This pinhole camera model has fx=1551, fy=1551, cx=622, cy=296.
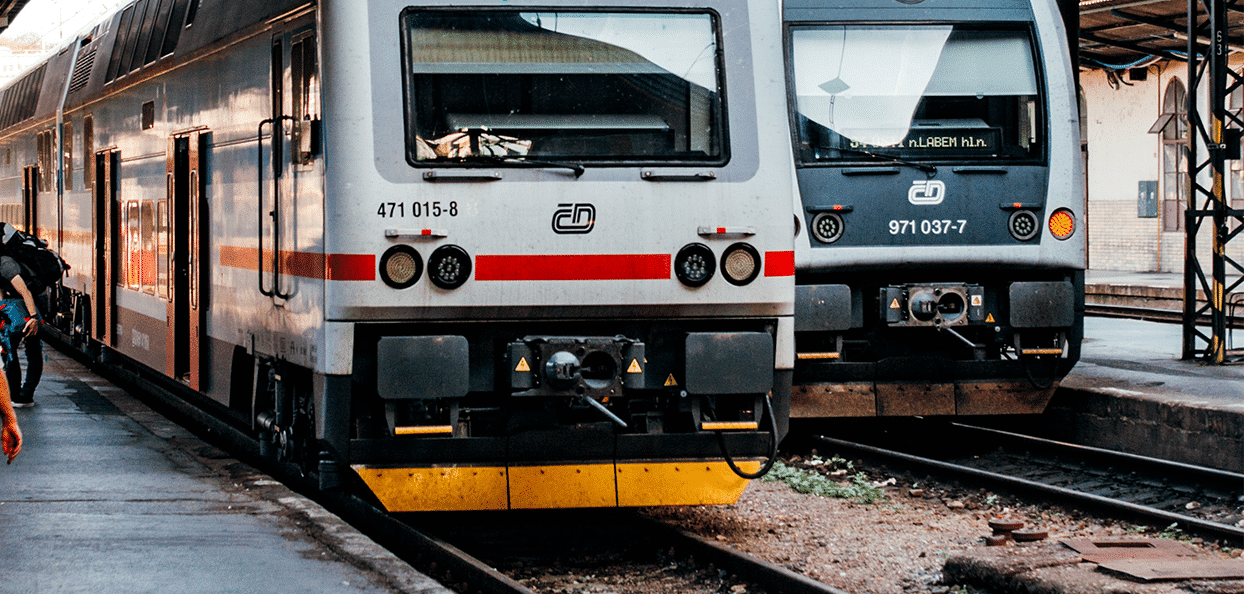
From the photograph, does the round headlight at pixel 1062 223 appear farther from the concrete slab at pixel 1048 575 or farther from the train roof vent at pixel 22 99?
the train roof vent at pixel 22 99

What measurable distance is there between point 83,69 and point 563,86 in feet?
31.0

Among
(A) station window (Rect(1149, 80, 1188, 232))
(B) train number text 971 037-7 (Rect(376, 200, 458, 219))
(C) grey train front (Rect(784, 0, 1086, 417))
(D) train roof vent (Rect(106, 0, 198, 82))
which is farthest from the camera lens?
(A) station window (Rect(1149, 80, 1188, 232))

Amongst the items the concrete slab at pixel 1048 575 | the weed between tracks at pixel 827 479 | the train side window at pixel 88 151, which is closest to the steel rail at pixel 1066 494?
the weed between tracks at pixel 827 479

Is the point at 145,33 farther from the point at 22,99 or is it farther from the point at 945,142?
the point at 22,99

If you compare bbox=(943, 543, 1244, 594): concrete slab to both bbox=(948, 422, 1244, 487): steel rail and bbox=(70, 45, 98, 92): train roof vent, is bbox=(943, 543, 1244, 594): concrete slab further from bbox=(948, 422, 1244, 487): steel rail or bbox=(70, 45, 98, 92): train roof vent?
bbox=(70, 45, 98, 92): train roof vent

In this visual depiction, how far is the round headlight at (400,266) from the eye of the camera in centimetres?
659

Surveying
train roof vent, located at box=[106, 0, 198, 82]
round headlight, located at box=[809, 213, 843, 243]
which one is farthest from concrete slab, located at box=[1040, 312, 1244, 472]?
train roof vent, located at box=[106, 0, 198, 82]

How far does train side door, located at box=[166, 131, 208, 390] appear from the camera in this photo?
Result: 957 cm

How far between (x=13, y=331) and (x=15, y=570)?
5.90 meters

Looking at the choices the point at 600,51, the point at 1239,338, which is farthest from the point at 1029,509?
the point at 1239,338

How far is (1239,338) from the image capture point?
706 inches

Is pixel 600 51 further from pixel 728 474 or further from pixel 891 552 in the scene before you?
pixel 891 552

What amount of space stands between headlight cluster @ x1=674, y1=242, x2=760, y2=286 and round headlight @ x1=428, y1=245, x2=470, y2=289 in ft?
3.12

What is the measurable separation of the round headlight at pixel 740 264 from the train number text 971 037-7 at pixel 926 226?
332cm
